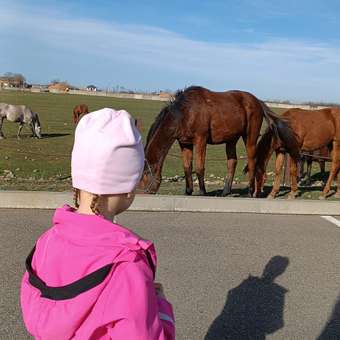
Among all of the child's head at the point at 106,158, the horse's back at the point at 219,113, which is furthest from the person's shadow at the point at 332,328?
the horse's back at the point at 219,113

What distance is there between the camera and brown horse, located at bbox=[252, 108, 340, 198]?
947 cm

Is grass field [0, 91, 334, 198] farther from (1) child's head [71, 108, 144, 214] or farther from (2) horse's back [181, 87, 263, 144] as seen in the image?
(1) child's head [71, 108, 144, 214]

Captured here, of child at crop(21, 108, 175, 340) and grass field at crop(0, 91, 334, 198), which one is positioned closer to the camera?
child at crop(21, 108, 175, 340)

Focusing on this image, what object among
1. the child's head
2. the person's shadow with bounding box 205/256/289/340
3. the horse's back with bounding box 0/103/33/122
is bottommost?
the horse's back with bounding box 0/103/33/122

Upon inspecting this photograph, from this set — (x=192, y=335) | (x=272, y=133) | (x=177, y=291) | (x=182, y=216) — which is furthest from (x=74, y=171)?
(x=272, y=133)

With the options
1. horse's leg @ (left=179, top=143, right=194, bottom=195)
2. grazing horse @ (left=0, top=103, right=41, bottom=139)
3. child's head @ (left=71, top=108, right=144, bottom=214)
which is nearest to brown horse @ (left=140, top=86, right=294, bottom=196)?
horse's leg @ (left=179, top=143, right=194, bottom=195)

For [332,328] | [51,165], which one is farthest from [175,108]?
[51,165]

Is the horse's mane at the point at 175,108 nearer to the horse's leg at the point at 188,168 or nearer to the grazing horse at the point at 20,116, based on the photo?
Result: the horse's leg at the point at 188,168

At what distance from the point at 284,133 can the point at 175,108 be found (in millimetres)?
2204

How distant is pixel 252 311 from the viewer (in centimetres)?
419

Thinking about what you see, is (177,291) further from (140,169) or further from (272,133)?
(272,133)

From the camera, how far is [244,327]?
153 inches

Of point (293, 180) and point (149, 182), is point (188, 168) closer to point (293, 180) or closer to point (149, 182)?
point (149, 182)

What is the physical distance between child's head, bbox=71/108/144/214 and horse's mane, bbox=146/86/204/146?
6567 mm
